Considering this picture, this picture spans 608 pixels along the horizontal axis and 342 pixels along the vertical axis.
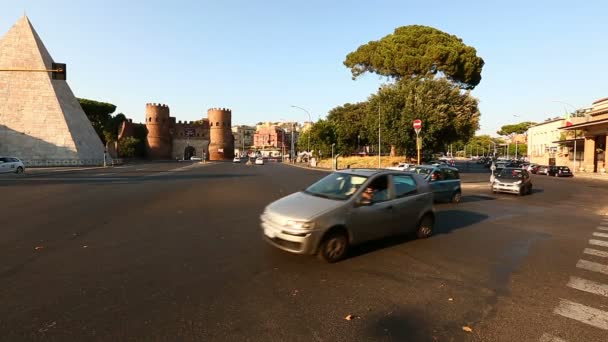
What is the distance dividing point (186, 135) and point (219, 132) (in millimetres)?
10474

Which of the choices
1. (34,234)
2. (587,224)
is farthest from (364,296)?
(587,224)

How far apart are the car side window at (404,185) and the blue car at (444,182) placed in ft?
20.4

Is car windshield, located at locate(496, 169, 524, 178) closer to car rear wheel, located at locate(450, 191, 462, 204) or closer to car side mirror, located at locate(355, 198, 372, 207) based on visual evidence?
car rear wheel, located at locate(450, 191, 462, 204)

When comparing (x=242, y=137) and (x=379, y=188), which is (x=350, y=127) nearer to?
(x=379, y=188)

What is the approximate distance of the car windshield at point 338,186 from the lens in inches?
245

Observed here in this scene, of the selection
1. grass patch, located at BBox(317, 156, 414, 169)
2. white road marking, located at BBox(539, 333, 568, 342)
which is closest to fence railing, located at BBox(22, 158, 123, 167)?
grass patch, located at BBox(317, 156, 414, 169)

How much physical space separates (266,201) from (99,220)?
590 cm

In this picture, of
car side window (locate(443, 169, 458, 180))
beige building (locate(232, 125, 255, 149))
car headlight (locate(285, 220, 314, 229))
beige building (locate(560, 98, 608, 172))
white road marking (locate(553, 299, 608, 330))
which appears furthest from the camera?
beige building (locate(232, 125, 255, 149))

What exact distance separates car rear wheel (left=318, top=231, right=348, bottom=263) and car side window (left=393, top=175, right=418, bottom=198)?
165 cm

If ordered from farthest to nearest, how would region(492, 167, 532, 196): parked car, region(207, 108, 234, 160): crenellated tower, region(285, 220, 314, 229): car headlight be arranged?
region(207, 108, 234, 160): crenellated tower < region(492, 167, 532, 196): parked car < region(285, 220, 314, 229): car headlight

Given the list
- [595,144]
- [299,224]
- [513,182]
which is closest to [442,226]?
[299,224]

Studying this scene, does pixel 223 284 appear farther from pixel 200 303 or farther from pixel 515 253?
pixel 515 253

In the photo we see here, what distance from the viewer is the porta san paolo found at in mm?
93062

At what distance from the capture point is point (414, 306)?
4.16m
